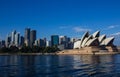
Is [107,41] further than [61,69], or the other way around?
[107,41]

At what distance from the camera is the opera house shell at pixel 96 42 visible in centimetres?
15900

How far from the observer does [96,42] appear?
159 m

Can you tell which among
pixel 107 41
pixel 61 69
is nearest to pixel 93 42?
pixel 107 41

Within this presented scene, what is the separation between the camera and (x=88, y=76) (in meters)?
27.3

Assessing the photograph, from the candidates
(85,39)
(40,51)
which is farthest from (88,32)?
(40,51)

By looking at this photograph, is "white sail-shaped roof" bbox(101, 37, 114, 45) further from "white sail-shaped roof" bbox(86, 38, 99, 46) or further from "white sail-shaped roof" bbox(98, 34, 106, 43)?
"white sail-shaped roof" bbox(86, 38, 99, 46)

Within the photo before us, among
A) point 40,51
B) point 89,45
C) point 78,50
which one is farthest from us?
point 40,51

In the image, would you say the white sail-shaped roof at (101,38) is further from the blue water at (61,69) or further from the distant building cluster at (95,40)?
the blue water at (61,69)

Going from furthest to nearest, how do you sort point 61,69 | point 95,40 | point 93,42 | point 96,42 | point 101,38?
point 101,38 < point 96,42 < point 93,42 < point 95,40 < point 61,69

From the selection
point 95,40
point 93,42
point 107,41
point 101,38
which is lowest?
point 93,42

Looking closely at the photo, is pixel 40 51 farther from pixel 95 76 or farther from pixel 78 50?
pixel 95 76

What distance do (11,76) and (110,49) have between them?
5746 inches

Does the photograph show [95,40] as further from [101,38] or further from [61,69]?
[61,69]

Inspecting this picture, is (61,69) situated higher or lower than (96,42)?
lower
